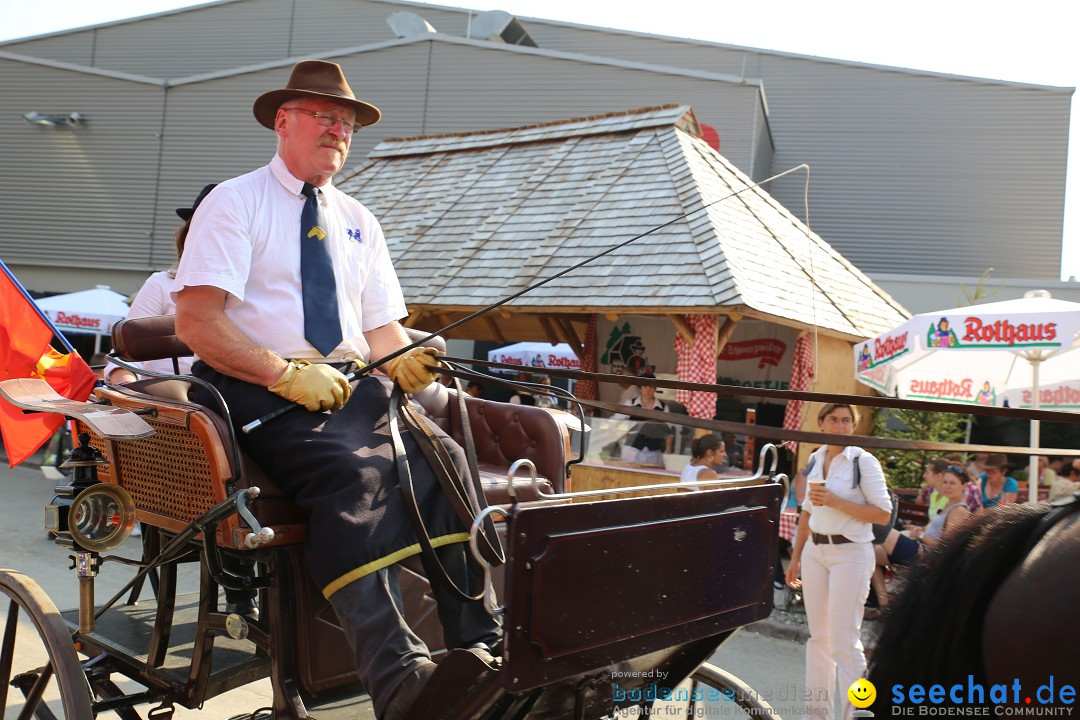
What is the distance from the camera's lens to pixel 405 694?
2.16 meters

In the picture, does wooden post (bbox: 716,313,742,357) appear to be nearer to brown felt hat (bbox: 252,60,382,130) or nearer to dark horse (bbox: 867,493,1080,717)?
brown felt hat (bbox: 252,60,382,130)

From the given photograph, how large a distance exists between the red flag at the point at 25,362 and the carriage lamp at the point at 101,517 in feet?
2.84

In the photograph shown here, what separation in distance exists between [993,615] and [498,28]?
1991cm

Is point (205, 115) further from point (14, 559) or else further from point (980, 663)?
point (980, 663)

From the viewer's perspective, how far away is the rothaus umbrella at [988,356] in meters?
5.64

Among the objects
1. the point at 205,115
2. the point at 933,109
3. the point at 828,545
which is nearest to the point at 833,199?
the point at 933,109

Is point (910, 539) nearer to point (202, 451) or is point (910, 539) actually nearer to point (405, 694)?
point (405, 694)

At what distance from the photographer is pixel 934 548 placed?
5.89 feet

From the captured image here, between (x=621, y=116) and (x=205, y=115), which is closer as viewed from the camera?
(x=621, y=116)

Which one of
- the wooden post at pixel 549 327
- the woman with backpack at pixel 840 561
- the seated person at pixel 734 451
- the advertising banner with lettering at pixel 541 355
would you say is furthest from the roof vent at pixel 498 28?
the woman with backpack at pixel 840 561

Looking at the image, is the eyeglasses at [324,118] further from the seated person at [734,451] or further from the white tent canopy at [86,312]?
the white tent canopy at [86,312]

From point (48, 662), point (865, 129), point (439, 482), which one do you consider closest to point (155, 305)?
point (48, 662)

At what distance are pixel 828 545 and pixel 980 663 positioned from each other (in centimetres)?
326

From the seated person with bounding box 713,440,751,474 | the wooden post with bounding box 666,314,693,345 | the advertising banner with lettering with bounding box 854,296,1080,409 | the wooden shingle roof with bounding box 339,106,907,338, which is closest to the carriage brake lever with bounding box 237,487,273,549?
the seated person with bounding box 713,440,751,474
